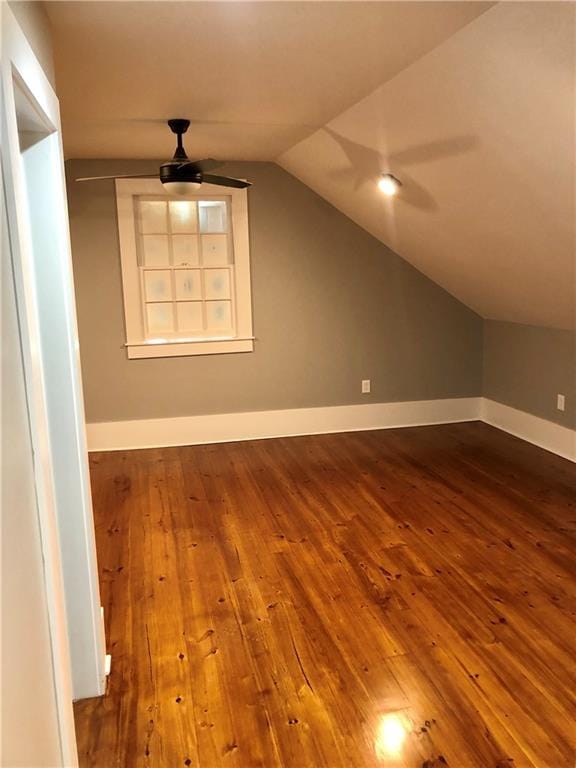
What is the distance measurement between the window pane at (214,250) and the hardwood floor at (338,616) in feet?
5.88

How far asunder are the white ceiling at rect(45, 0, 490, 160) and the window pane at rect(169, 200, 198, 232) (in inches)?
49.2

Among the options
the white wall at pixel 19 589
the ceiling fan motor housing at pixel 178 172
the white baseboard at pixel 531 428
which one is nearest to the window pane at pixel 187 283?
the ceiling fan motor housing at pixel 178 172

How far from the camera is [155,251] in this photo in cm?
481

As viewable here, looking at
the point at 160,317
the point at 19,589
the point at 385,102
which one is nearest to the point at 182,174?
the point at 385,102

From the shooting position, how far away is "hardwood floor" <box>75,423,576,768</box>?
6.13 feet

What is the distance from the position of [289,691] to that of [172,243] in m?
3.72

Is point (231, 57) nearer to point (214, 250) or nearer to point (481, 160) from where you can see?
point (481, 160)

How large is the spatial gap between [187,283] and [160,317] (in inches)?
14.6

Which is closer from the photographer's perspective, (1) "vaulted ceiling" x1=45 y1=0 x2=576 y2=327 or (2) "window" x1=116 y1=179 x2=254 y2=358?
(1) "vaulted ceiling" x1=45 y1=0 x2=576 y2=327

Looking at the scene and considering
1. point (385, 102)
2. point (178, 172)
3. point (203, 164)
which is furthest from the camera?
point (178, 172)

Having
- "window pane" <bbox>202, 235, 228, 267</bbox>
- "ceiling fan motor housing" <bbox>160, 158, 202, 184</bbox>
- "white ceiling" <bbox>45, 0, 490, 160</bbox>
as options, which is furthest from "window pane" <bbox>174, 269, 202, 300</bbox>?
"ceiling fan motor housing" <bbox>160, 158, 202, 184</bbox>

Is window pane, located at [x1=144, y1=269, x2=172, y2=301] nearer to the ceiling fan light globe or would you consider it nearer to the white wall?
the ceiling fan light globe

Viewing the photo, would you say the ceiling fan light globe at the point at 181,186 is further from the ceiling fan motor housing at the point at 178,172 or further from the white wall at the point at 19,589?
the white wall at the point at 19,589

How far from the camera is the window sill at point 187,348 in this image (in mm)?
4813
